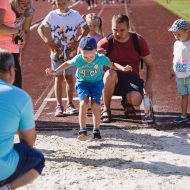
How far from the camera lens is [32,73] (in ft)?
41.1

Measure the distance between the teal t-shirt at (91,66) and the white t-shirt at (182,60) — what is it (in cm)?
116

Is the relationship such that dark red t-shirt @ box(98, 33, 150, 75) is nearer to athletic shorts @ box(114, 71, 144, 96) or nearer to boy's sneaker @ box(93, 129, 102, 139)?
athletic shorts @ box(114, 71, 144, 96)

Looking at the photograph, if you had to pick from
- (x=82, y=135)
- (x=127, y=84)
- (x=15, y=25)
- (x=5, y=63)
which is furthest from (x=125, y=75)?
(x=5, y=63)

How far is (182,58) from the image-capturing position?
7457 mm

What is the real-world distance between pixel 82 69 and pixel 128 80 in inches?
51.2

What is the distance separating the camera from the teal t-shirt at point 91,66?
6.88 m

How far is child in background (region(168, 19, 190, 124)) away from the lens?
7340 millimetres

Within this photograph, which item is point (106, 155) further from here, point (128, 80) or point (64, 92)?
point (64, 92)

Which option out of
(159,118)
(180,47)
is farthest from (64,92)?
(180,47)

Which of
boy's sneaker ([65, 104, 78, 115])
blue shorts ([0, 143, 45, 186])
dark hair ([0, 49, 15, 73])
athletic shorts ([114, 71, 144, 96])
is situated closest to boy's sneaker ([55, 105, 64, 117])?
boy's sneaker ([65, 104, 78, 115])

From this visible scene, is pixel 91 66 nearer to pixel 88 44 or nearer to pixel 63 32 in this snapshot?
pixel 88 44

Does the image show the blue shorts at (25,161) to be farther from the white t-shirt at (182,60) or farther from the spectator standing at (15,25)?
the white t-shirt at (182,60)

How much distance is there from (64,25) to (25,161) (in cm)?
419

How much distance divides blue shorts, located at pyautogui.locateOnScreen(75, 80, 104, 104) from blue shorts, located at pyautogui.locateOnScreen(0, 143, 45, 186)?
256 cm
